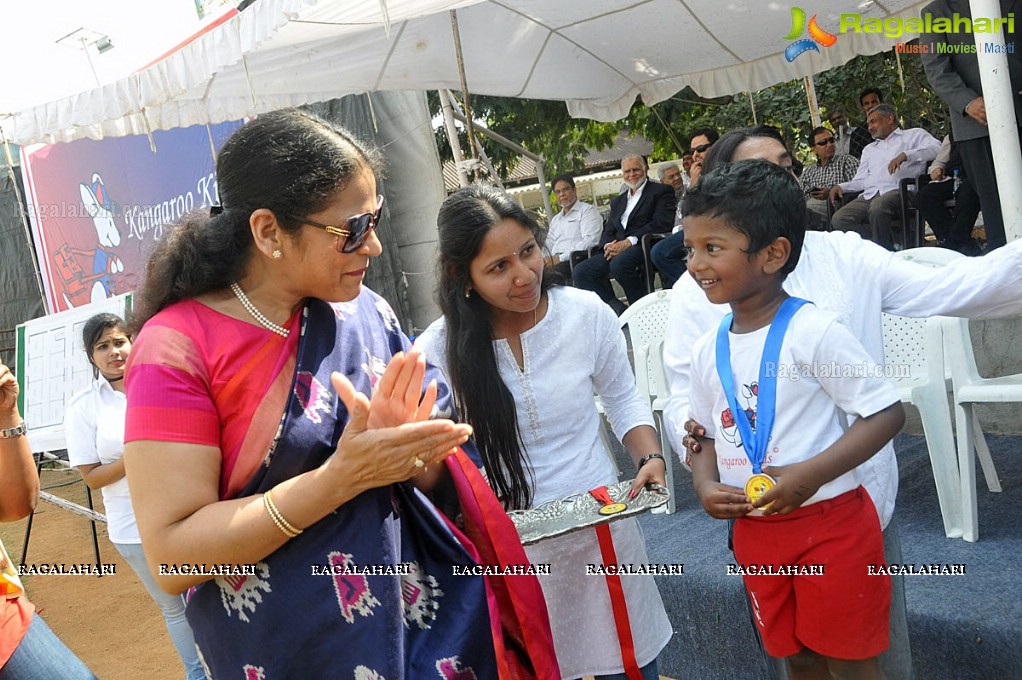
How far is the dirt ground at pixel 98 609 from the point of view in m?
5.34

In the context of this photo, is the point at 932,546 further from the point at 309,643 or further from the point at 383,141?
the point at 383,141

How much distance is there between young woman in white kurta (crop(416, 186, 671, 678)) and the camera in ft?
Result: 7.71

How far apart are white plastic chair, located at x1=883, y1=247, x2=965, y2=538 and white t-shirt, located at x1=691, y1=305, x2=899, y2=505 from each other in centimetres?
132

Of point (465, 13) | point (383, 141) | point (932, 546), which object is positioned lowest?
point (932, 546)


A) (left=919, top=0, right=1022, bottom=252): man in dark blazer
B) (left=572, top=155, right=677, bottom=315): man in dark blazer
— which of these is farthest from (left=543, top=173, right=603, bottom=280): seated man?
(left=919, top=0, right=1022, bottom=252): man in dark blazer

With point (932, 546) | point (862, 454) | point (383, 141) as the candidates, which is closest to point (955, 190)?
point (932, 546)

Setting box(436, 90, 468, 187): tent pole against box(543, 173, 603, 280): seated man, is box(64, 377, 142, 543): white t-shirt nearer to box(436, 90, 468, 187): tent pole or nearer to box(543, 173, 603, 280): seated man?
box(436, 90, 468, 187): tent pole

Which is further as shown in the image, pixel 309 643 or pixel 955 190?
pixel 955 190

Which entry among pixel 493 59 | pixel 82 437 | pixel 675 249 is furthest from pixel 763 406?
pixel 493 59

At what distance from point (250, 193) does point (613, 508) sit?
1.06 meters

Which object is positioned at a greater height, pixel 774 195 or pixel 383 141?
pixel 383 141

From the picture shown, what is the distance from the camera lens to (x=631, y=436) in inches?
101

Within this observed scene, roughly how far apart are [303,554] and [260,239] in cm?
60

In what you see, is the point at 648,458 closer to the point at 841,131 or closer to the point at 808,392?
the point at 808,392
